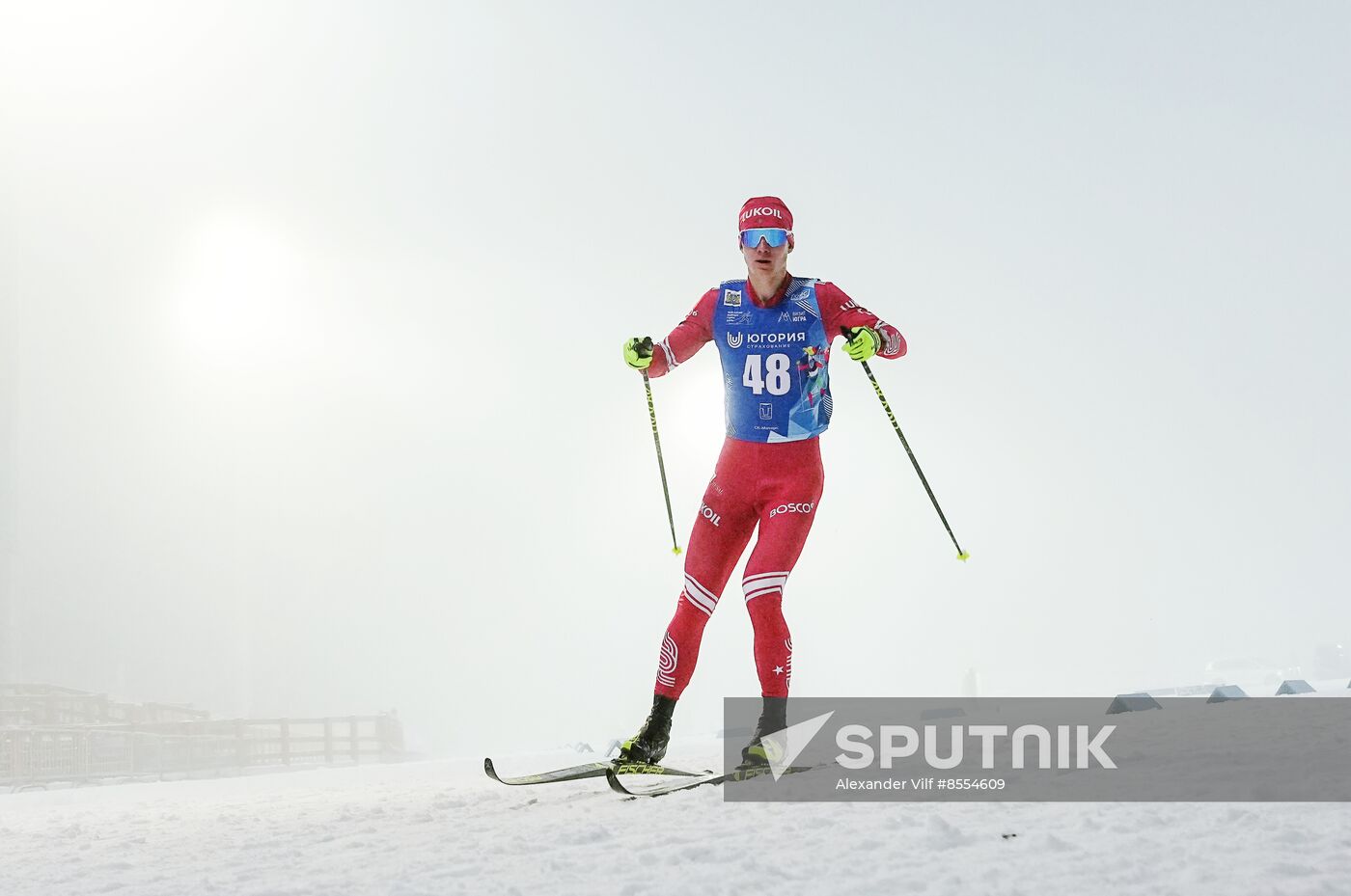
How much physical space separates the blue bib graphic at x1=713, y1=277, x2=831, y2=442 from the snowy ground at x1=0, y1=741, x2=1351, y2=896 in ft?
5.04

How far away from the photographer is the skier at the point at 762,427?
4180mm

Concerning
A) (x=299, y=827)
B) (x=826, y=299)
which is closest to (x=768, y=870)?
(x=299, y=827)

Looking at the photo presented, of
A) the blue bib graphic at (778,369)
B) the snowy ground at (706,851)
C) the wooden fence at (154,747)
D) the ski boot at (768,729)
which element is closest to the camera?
the snowy ground at (706,851)

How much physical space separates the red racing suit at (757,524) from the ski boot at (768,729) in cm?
4

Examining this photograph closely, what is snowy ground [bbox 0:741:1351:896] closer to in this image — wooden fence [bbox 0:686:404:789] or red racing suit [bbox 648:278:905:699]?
red racing suit [bbox 648:278:905:699]

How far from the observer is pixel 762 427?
4.29 metres

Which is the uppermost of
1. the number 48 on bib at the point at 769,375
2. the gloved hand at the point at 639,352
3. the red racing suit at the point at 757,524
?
the gloved hand at the point at 639,352

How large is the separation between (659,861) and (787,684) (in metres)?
1.84

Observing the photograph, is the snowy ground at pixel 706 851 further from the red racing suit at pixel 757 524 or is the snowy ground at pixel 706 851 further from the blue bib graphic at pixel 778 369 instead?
the blue bib graphic at pixel 778 369

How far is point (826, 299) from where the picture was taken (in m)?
4.41

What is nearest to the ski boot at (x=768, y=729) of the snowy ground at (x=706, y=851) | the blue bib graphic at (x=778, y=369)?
the snowy ground at (x=706, y=851)

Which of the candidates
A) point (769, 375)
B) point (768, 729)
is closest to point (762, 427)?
point (769, 375)

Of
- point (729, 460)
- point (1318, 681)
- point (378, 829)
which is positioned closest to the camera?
point (378, 829)

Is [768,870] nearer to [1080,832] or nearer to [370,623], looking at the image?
Answer: [1080,832]
